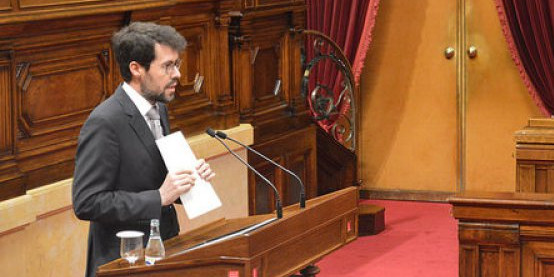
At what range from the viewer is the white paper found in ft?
11.9

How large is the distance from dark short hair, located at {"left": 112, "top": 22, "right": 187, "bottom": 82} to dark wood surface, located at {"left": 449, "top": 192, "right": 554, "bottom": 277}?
1180 millimetres

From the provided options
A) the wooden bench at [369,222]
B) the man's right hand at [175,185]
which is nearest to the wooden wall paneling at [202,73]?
the wooden bench at [369,222]

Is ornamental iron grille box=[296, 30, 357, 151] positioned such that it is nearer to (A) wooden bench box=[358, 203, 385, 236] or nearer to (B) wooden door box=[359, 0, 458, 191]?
(B) wooden door box=[359, 0, 458, 191]

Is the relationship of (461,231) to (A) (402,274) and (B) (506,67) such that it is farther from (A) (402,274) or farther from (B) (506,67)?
(B) (506,67)

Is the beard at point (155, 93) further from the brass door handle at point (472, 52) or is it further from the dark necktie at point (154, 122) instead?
the brass door handle at point (472, 52)

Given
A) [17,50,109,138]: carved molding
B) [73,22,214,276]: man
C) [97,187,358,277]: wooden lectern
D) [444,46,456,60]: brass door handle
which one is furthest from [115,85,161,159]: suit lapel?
[444,46,456,60]: brass door handle

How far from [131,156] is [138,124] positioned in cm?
12

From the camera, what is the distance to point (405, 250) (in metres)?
7.06

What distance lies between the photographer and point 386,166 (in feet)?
29.0

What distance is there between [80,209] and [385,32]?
5498 mm

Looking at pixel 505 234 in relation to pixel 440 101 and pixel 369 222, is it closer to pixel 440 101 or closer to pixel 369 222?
pixel 369 222

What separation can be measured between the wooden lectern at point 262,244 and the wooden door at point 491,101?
434cm

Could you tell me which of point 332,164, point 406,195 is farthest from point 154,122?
point 406,195

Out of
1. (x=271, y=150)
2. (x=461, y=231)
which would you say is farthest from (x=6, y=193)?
(x=271, y=150)
